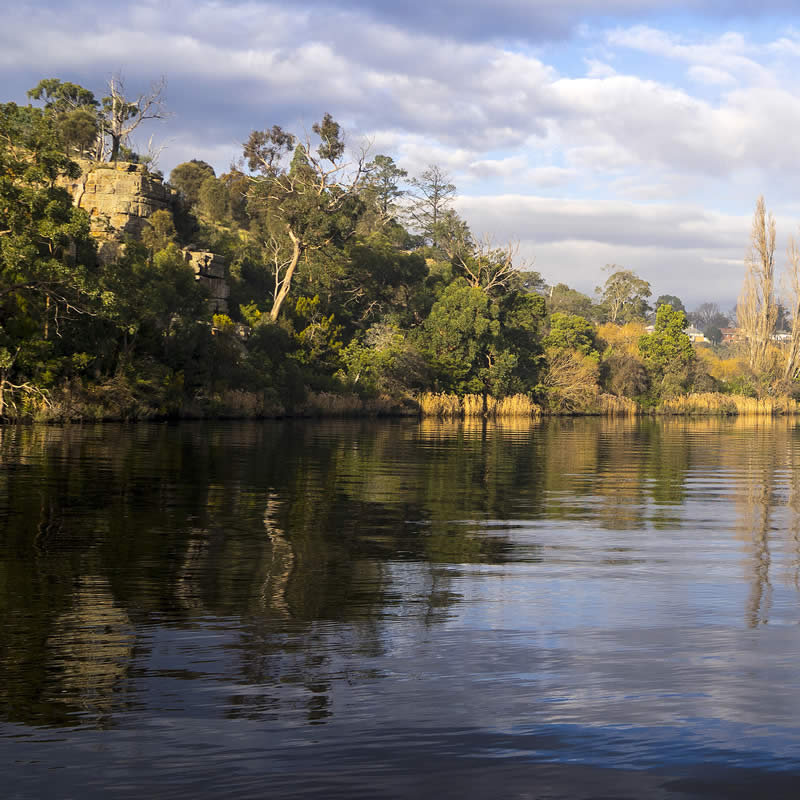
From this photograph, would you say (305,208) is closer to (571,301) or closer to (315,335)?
(315,335)

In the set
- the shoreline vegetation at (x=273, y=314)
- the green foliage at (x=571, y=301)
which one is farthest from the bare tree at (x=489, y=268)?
the green foliage at (x=571, y=301)

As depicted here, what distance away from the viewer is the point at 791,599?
28.6 feet

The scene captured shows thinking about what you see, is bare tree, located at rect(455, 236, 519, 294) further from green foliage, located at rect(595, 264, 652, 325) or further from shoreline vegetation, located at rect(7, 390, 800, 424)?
green foliage, located at rect(595, 264, 652, 325)

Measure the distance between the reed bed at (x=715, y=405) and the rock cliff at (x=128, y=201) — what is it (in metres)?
44.6

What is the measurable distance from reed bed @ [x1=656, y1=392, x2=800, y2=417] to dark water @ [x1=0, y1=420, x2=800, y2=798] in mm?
74514

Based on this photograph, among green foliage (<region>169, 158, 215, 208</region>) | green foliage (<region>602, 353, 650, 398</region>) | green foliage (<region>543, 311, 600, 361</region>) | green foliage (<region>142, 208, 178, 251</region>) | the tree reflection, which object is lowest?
the tree reflection

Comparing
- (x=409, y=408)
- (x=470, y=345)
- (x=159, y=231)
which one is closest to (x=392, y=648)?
(x=159, y=231)

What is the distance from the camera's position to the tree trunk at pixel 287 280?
6494 cm

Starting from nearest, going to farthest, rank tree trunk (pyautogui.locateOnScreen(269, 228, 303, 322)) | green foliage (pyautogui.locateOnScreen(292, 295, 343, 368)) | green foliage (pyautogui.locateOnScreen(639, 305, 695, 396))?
1. green foliage (pyautogui.locateOnScreen(292, 295, 343, 368))
2. tree trunk (pyautogui.locateOnScreen(269, 228, 303, 322))
3. green foliage (pyautogui.locateOnScreen(639, 305, 695, 396))

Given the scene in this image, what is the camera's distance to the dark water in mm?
4641

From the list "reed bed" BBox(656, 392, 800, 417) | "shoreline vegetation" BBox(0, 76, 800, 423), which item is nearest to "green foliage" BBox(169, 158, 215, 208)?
"shoreline vegetation" BBox(0, 76, 800, 423)

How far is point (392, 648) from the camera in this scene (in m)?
6.74

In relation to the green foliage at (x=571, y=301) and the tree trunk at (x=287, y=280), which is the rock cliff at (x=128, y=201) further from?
the green foliage at (x=571, y=301)

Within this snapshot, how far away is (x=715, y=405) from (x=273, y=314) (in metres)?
42.3
